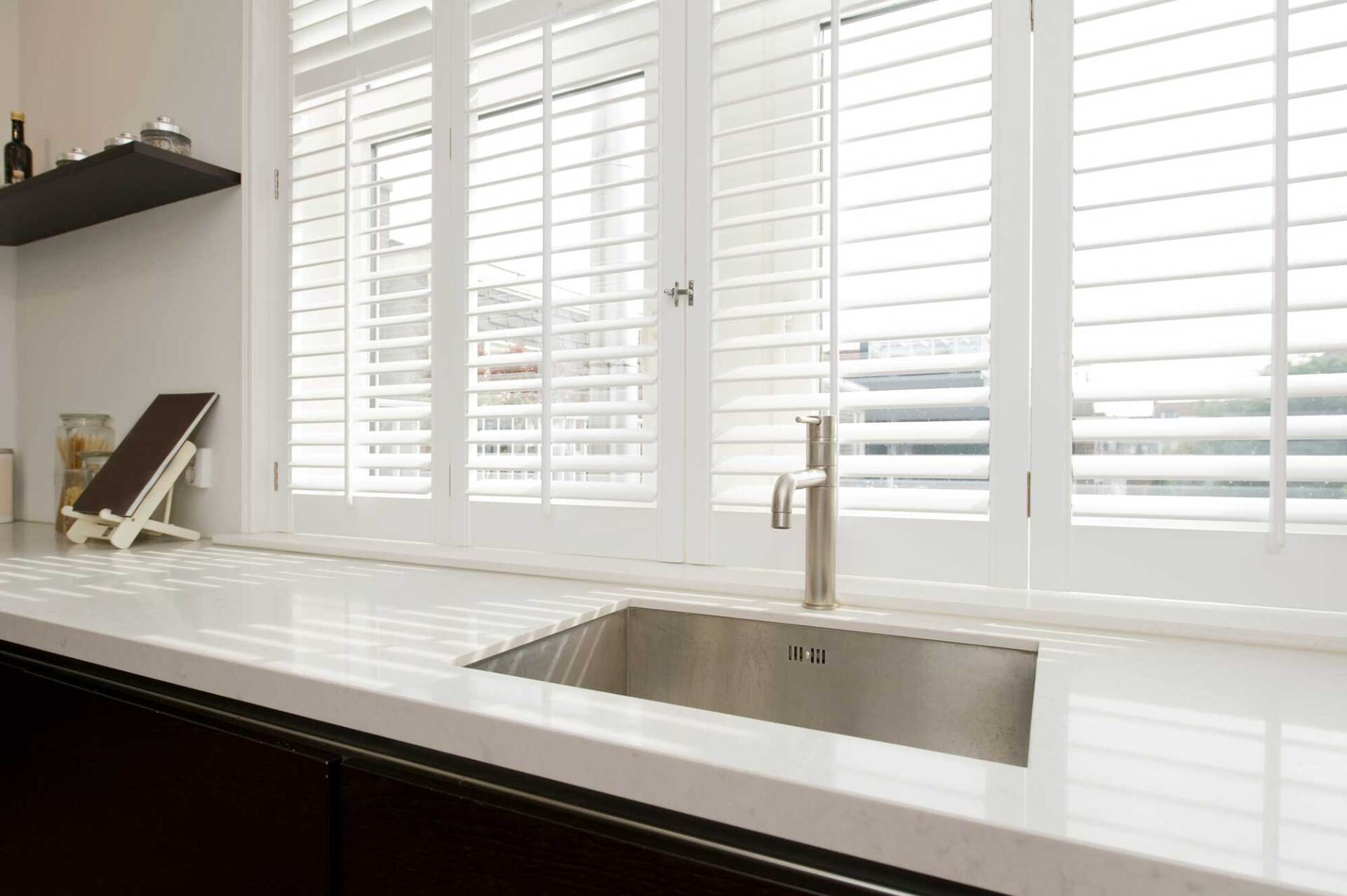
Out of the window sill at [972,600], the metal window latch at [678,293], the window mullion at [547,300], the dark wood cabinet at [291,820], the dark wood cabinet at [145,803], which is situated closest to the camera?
the dark wood cabinet at [291,820]

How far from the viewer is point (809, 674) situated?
1.09 meters

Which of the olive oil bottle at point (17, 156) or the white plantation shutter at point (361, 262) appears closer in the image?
the white plantation shutter at point (361, 262)

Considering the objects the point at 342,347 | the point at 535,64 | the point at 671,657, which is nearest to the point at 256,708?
the point at 671,657

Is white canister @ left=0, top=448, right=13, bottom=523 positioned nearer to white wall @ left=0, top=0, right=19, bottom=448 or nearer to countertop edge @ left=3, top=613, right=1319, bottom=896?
white wall @ left=0, top=0, right=19, bottom=448

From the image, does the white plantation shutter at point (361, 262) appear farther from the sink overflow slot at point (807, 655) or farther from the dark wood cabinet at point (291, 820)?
the sink overflow slot at point (807, 655)

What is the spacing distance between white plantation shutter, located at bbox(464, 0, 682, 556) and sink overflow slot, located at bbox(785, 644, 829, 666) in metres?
0.37

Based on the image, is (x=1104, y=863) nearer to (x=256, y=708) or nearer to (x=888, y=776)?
(x=888, y=776)

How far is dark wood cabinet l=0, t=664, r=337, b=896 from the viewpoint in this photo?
83cm

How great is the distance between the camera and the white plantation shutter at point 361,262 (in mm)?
1686

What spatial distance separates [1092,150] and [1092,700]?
763 millimetres

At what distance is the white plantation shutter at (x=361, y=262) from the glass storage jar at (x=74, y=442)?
2.08 feet

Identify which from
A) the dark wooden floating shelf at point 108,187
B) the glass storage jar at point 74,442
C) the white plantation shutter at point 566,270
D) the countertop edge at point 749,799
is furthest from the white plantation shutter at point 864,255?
the glass storage jar at point 74,442

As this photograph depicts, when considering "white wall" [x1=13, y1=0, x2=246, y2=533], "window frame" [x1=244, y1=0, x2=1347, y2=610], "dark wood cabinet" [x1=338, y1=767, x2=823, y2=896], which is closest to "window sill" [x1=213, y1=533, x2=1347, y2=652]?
"window frame" [x1=244, y1=0, x2=1347, y2=610]

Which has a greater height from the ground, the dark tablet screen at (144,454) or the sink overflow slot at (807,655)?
the dark tablet screen at (144,454)
